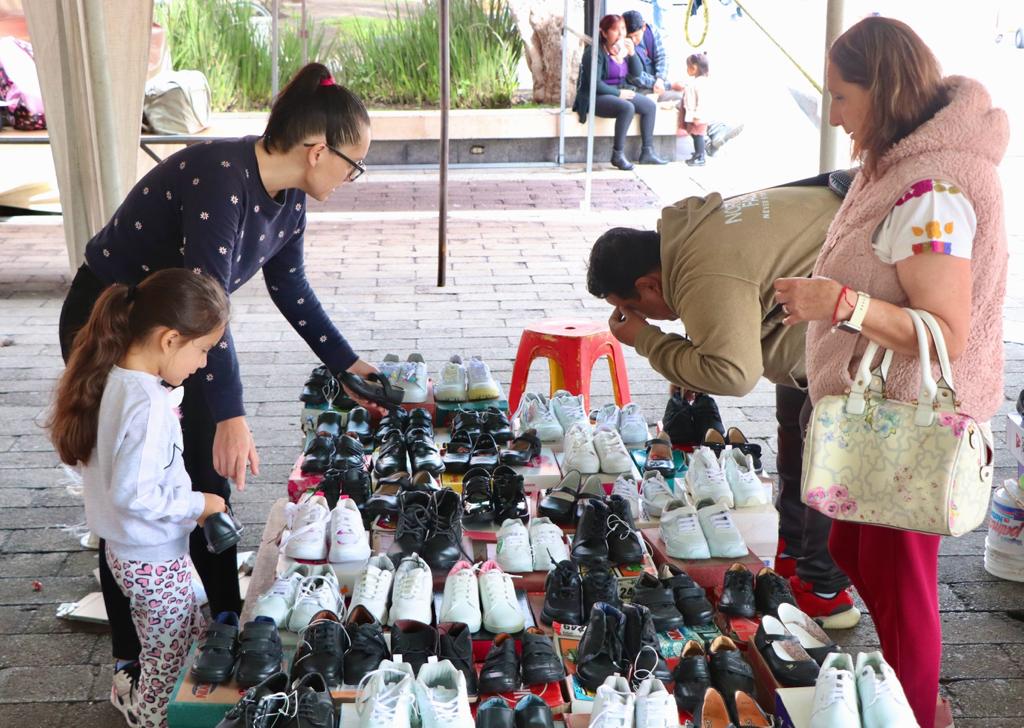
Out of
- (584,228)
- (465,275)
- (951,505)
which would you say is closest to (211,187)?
(951,505)

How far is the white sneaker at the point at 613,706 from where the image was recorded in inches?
77.1

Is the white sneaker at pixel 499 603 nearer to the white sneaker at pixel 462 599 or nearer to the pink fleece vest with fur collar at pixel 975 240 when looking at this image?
the white sneaker at pixel 462 599

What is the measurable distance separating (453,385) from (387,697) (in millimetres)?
2026

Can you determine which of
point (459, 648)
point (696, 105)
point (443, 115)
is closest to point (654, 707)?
point (459, 648)

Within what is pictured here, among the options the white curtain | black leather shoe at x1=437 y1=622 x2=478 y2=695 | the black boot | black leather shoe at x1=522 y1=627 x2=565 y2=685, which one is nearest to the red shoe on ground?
black leather shoe at x1=522 y1=627 x2=565 y2=685

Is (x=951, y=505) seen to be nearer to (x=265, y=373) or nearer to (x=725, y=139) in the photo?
(x=265, y=373)

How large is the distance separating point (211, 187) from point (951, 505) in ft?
5.77

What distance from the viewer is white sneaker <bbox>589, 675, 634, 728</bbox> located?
1958mm

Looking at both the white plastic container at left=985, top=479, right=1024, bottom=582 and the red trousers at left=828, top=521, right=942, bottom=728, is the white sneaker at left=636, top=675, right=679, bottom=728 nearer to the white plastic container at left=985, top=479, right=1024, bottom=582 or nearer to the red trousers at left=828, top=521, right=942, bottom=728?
the red trousers at left=828, top=521, right=942, bottom=728

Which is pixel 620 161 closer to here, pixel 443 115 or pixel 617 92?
pixel 617 92

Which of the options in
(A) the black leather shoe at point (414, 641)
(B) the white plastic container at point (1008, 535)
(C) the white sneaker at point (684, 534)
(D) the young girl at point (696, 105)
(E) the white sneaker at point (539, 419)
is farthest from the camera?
(D) the young girl at point (696, 105)

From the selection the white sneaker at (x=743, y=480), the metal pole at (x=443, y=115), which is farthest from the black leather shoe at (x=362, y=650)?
the metal pole at (x=443, y=115)

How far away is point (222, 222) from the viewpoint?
8.49 ft

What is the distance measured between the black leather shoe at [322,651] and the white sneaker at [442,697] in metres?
0.20
